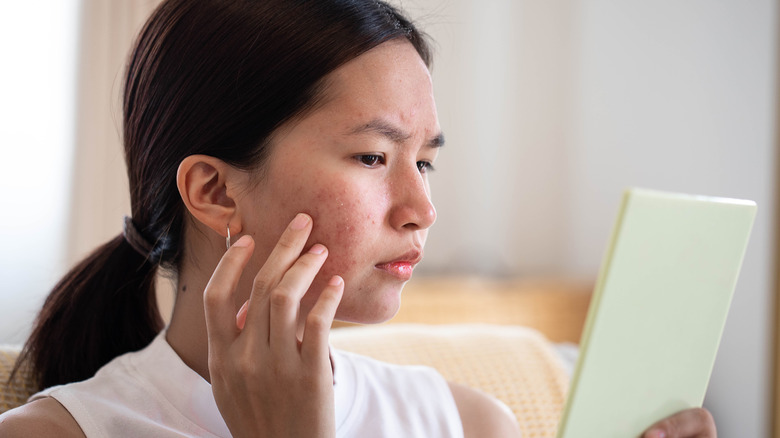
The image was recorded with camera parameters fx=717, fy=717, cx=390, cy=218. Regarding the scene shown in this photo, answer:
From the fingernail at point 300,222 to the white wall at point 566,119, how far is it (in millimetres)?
2480

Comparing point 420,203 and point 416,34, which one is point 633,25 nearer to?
point 416,34

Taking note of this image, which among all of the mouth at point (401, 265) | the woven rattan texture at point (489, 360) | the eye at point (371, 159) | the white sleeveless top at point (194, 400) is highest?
the eye at point (371, 159)

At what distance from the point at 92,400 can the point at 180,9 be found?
542mm

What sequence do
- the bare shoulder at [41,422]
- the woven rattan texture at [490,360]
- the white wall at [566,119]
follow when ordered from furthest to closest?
the white wall at [566,119] < the woven rattan texture at [490,360] < the bare shoulder at [41,422]

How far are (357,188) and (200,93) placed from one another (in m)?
0.25

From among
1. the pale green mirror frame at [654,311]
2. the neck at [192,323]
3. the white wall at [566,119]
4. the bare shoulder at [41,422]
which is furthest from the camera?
the white wall at [566,119]

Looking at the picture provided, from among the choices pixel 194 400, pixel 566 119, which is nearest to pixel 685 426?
pixel 194 400

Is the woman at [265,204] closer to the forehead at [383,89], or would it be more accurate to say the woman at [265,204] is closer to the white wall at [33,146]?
the forehead at [383,89]

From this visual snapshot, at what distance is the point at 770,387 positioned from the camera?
9.50 ft

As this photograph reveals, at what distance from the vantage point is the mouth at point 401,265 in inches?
37.3

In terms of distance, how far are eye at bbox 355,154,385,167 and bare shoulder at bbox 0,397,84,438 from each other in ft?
1.60

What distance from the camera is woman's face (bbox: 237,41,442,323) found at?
0.91 m

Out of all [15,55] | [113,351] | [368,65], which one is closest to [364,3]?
[368,65]

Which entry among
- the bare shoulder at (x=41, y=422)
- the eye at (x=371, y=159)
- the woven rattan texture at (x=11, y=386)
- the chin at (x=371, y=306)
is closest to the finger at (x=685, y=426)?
the chin at (x=371, y=306)
